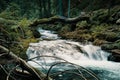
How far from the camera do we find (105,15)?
24.0 meters

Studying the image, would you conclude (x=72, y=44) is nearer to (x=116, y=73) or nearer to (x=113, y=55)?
(x=113, y=55)

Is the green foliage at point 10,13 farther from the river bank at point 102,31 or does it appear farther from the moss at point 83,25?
the moss at point 83,25

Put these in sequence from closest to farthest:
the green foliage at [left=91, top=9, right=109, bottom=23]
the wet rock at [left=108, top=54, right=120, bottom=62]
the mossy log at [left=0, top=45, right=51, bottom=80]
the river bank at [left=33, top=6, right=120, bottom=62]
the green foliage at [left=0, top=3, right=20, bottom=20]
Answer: the mossy log at [left=0, top=45, right=51, bottom=80] < the green foliage at [left=0, top=3, right=20, bottom=20] < the wet rock at [left=108, top=54, right=120, bottom=62] < the river bank at [left=33, top=6, right=120, bottom=62] < the green foliage at [left=91, top=9, right=109, bottom=23]

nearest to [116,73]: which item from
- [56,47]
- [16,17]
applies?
[56,47]

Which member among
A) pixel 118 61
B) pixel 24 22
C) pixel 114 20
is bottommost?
pixel 118 61

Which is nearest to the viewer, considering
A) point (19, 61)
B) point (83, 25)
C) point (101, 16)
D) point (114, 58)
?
point (19, 61)

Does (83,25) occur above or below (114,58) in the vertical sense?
above

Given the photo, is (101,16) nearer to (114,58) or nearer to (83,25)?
(83,25)

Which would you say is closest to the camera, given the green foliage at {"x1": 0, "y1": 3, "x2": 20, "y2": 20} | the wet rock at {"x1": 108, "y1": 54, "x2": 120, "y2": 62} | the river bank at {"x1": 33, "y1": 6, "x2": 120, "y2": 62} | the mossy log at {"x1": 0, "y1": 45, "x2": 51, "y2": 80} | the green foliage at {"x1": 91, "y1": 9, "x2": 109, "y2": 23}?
the mossy log at {"x1": 0, "y1": 45, "x2": 51, "y2": 80}

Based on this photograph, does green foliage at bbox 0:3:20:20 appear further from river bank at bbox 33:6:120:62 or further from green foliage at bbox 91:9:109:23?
green foliage at bbox 91:9:109:23

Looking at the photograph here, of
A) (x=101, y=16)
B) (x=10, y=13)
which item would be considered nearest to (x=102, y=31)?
(x=101, y=16)

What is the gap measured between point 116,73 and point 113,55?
146 inches

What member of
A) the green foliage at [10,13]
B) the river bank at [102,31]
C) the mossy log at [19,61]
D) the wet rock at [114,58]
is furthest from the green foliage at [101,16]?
the mossy log at [19,61]

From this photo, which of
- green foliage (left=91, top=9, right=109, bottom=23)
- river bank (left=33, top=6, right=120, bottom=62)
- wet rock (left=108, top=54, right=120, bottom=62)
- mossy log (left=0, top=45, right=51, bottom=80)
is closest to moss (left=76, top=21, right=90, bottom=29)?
river bank (left=33, top=6, right=120, bottom=62)
